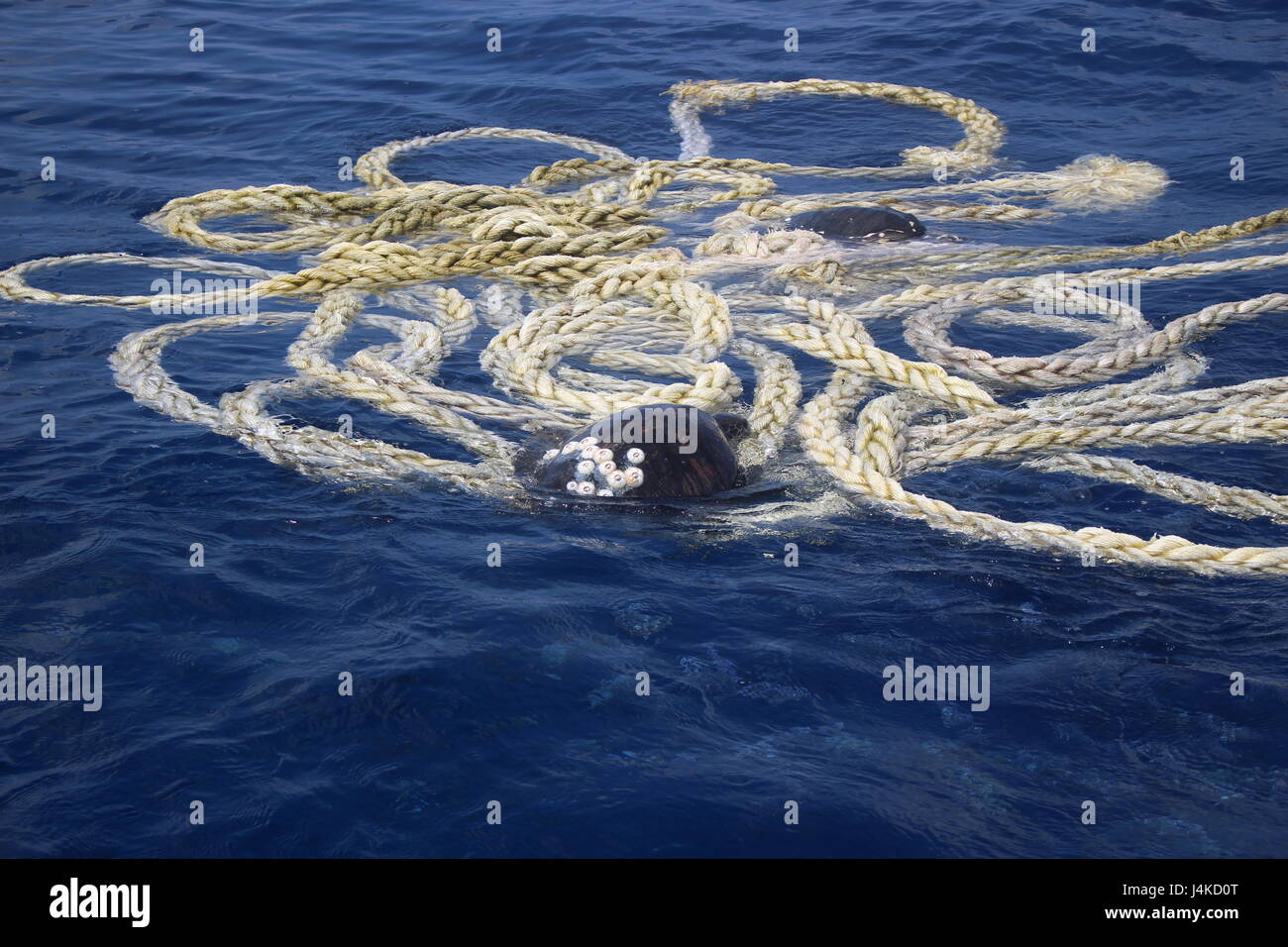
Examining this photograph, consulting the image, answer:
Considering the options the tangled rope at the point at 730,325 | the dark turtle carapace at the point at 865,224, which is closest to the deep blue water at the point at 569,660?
the tangled rope at the point at 730,325

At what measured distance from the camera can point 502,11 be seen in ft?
52.4

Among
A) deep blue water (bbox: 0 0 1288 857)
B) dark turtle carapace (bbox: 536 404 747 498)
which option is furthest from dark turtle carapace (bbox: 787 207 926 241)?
dark turtle carapace (bbox: 536 404 747 498)

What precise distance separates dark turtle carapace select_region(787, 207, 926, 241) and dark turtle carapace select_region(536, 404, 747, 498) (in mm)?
3670

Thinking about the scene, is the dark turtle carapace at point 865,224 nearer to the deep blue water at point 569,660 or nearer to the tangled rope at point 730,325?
the tangled rope at point 730,325

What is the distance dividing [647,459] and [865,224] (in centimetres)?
409

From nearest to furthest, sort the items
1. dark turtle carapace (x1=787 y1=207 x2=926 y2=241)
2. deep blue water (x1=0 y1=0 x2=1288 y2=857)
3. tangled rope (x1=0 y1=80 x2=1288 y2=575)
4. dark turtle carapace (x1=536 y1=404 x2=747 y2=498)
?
1. deep blue water (x1=0 y1=0 x2=1288 y2=857)
2. dark turtle carapace (x1=536 y1=404 x2=747 y2=498)
3. tangled rope (x1=0 y1=80 x2=1288 y2=575)
4. dark turtle carapace (x1=787 y1=207 x2=926 y2=241)

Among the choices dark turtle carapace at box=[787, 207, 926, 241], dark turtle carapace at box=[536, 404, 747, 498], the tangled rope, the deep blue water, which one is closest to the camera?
the deep blue water

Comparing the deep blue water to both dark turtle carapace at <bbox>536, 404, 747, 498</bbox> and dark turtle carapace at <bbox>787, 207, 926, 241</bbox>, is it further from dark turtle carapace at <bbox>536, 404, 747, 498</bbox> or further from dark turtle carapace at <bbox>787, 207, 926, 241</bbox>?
dark turtle carapace at <bbox>787, 207, 926, 241</bbox>

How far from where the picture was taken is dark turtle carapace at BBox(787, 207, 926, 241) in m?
8.68

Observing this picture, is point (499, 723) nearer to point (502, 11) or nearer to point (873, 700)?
point (873, 700)

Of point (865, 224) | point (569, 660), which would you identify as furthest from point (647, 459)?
point (865, 224)

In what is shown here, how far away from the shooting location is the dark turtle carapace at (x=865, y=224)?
8.68m
